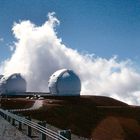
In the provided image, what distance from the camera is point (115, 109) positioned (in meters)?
50.1

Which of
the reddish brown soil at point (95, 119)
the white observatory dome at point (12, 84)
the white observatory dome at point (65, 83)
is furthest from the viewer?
the white observatory dome at point (12, 84)

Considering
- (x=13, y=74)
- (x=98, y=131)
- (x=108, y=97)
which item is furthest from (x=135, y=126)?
(x=13, y=74)

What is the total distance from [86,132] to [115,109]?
12790 mm

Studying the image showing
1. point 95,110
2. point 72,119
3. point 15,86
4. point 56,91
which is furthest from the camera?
point 15,86

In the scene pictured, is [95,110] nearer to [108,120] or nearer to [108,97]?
[108,120]

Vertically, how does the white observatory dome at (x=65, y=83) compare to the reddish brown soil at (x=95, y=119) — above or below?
above

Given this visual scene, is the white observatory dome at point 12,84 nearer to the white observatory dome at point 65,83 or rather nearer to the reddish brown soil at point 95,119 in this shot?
the white observatory dome at point 65,83

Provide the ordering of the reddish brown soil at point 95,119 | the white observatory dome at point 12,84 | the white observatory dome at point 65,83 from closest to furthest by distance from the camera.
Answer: the reddish brown soil at point 95,119
the white observatory dome at point 65,83
the white observatory dome at point 12,84

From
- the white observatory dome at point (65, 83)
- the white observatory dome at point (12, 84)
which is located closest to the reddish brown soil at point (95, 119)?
the white observatory dome at point (65, 83)

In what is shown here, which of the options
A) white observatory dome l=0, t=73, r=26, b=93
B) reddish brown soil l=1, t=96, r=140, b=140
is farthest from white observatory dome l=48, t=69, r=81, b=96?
white observatory dome l=0, t=73, r=26, b=93

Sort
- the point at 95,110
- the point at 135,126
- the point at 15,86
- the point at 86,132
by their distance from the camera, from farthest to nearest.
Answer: the point at 15,86, the point at 95,110, the point at 135,126, the point at 86,132

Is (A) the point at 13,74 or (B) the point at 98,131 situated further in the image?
(A) the point at 13,74

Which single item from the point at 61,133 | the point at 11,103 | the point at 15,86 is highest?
the point at 15,86

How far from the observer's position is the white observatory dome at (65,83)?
61812mm
